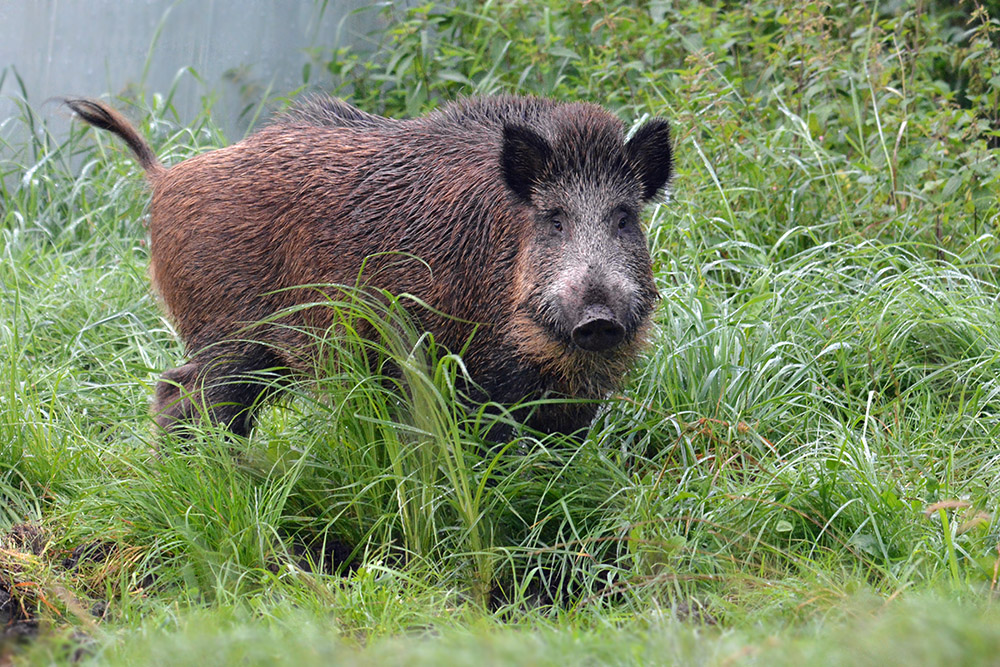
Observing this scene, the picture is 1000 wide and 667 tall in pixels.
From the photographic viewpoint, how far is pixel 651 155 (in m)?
4.15

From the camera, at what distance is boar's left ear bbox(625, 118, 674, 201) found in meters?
→ 4.08

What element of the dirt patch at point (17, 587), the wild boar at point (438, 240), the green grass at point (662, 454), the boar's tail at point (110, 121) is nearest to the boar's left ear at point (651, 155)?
the wild boar at point (438, 240)

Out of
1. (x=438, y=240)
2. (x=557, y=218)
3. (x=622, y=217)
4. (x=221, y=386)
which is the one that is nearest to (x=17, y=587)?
(x=221, y=386)

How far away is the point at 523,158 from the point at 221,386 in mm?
1497

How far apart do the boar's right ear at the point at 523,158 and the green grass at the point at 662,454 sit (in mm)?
639

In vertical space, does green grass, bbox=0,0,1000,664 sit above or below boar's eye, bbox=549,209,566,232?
below

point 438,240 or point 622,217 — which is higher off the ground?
point 622,217

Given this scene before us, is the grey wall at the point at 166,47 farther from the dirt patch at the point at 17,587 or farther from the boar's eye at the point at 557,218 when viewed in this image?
the dirt patch at the point at 17,587

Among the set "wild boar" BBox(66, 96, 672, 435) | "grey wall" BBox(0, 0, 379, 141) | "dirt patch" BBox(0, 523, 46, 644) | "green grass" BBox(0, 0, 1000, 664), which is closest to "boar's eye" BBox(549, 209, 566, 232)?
"wild boar" BBox(66, 96, 672, 435)

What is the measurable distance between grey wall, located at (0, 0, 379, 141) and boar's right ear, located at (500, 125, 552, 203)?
11.8ft

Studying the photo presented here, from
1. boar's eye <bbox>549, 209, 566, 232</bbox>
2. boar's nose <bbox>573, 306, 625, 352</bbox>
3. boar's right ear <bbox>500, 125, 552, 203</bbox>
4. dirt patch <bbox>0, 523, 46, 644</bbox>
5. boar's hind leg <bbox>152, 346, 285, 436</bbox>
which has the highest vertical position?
boar's right ear <bbox>500, 125, 552, 203</bbox>

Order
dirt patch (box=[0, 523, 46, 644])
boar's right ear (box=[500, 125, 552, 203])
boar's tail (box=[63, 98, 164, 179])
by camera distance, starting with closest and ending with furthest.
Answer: dirt patch (box=[0, 523, 46, 644]) < boar's right ear (box=[500, 125, 552, 203]) < boar's tail (box=[63, 98, 164, 179])

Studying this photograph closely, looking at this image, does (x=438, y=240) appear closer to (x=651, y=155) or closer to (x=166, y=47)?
(x=651, y=155)

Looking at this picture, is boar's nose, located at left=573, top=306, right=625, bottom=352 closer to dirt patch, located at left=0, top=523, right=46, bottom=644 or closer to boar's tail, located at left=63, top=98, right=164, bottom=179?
dirt patch, located at left=0, top=523, right=46, bottom=644
